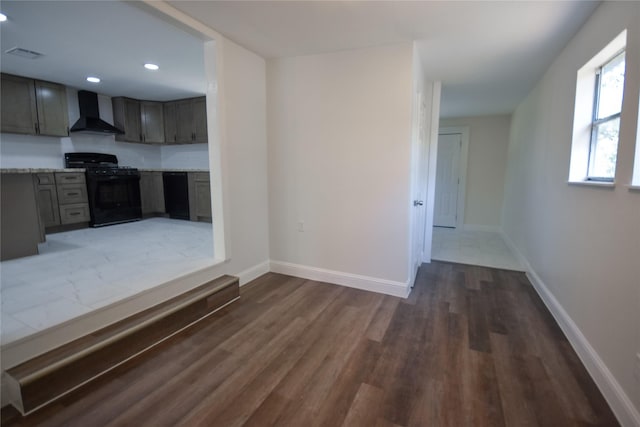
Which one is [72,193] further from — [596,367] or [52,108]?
[596,367]

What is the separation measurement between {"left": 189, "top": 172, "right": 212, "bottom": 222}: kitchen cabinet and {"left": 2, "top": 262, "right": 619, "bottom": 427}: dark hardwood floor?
286cm

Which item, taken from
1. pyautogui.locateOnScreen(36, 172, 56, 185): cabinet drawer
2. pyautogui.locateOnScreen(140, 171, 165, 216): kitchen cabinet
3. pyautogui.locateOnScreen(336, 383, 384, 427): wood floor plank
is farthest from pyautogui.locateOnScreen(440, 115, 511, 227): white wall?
pyautogui.locateOnScreen(36, 172, 56, 185): cabinet drawer

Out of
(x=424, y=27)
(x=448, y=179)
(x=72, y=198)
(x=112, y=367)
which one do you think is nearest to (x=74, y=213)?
(x=72, y=198)

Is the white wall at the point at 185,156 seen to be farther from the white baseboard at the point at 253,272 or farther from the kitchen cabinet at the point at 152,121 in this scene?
the white baseboard at the point at 253,272

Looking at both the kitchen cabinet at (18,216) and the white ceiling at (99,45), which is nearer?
the white ceiling at (99,45)

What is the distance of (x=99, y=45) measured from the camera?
2977mm

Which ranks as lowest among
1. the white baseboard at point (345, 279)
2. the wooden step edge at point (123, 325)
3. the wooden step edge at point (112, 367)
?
the wooden step edge at point (112, 367)

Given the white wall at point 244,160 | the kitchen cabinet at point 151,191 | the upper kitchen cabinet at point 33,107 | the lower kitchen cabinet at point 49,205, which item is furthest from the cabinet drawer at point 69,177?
the white wall at point 244,160

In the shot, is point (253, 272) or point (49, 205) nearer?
point (253, 272)

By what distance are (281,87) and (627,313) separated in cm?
324

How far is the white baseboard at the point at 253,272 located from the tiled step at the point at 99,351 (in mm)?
573

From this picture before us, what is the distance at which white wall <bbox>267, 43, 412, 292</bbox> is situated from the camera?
2.77 metres

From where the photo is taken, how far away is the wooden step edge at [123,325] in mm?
1549

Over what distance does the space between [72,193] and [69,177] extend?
25cm
